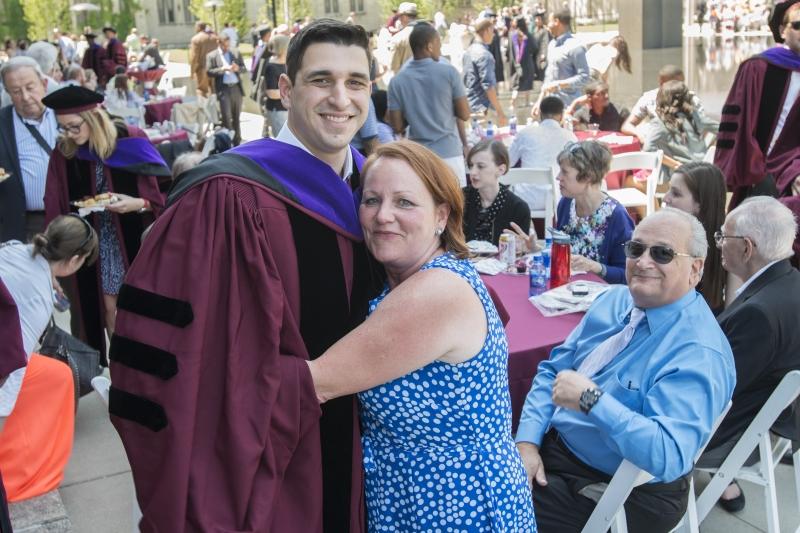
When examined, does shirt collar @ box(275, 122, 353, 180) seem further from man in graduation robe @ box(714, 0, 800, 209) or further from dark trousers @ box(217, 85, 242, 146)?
dark trousers @ box(217, 85, 242, 146)

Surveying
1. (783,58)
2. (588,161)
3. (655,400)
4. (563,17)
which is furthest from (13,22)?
(655,400)

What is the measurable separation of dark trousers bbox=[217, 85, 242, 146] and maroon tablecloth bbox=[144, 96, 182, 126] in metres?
0.99

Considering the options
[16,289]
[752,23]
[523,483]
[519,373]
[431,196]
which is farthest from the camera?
[752,23]

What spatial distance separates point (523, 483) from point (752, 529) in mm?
1847

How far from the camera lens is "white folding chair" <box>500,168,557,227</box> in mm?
5848

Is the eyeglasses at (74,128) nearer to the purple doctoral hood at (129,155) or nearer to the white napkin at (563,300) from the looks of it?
the purple doctoral hood at (129,155)

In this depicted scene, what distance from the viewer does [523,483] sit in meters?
2.10

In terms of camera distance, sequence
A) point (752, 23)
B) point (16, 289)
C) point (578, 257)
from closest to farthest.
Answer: point (16, 289)
point (578, 257)
point (752, 23)

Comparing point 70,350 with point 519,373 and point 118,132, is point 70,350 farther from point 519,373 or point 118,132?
point 519,373

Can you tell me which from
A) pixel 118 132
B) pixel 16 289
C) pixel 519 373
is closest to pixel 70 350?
pixel 16 289

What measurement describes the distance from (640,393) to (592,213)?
2.02m

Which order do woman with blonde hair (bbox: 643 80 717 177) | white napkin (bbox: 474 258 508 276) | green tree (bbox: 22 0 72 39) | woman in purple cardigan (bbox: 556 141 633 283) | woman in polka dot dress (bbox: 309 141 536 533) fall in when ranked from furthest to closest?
green tree (bbox: 22 0 72 39) < woman with blonde hair (bbox: 643 80 717 177) < woman in purple cardigan (bbox: 556 141 633 283) < white napkin (bbox: 474 258 508 276) < woman in polka dot dress (bbox: 309 141 536 533)

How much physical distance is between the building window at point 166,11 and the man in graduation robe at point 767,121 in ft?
183

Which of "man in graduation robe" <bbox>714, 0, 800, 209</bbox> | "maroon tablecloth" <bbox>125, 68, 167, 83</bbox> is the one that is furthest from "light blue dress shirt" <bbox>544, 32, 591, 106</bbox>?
"maroon tablecloth" <bbox>125, 68, 167, 83</bbox>
